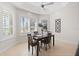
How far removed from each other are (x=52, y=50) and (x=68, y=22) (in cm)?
64

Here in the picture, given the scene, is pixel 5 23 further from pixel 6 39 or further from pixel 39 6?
pixel 39 6

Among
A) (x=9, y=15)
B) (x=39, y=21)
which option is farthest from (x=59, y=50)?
(x=9, y=15)

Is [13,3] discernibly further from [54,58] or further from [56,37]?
[54,58]

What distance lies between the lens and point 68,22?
1.72 meters

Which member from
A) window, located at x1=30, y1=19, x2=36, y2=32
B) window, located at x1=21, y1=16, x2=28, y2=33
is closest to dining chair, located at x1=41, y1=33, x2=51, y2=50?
window, located at x1=30, y1=19, x2=36, y2=32

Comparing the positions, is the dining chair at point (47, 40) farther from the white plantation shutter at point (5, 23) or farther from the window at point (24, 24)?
the white plantation shutter at point (5, 23)

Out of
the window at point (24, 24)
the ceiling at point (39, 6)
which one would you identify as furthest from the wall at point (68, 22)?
the window at point (24, 24)

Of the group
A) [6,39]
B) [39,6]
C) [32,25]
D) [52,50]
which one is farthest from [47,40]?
[6,39]

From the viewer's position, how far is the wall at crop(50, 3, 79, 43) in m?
1.67

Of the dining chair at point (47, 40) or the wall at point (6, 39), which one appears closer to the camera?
the wall at point (6, 39)

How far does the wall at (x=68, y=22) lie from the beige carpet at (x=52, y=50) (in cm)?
10

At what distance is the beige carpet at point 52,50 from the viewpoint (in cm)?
166

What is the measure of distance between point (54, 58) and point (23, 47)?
0.65 metres

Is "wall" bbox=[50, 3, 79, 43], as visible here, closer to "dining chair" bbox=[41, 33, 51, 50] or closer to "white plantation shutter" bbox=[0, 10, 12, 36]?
"dining chair" bbox=[41, 33, 51, 50]
